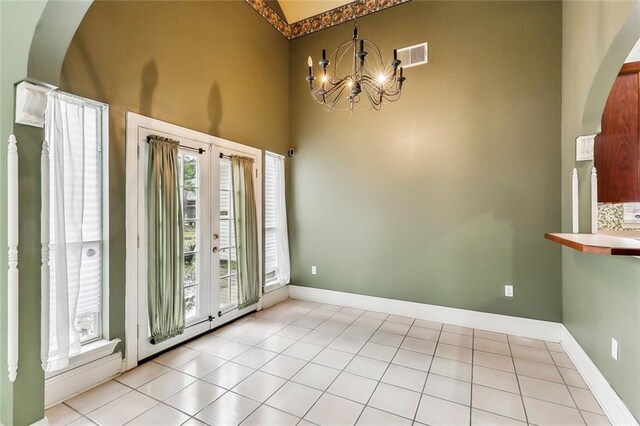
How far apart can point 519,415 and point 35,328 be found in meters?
3.28

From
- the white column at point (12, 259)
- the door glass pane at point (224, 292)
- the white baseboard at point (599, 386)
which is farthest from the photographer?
the door glass pane at point (224, 292)

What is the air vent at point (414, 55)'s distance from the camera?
380 cm

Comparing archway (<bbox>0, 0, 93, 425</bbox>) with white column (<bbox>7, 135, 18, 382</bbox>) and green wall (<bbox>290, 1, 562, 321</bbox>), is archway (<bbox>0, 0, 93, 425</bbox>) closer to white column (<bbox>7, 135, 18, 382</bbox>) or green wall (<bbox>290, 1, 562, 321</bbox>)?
white column (<bbox>7, 135, 18, 382</bbox>)

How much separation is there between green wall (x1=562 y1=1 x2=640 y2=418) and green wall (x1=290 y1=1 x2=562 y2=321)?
0.23m

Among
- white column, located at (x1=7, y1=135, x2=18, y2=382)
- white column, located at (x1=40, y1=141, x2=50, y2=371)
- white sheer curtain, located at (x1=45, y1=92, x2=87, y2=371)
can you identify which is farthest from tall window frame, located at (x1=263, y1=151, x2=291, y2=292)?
white column, located at (x1=7, y1=135, x2=18, y2=382)

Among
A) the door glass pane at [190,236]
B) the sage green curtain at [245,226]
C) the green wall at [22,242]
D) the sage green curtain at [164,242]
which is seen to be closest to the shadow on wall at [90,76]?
the green wall at [22,242]

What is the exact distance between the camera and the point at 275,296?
4480mm

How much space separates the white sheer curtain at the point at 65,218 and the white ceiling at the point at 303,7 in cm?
360

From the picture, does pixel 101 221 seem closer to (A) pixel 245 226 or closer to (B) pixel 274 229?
(A) pixel 245 226

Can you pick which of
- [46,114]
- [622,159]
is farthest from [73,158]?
[622,159]

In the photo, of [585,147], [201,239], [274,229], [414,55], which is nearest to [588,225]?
[585,147]

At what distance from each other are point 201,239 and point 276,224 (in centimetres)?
145

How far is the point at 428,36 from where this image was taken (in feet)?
12.4

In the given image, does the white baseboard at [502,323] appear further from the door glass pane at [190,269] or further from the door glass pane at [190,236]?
the door glass pane at [190,236]
